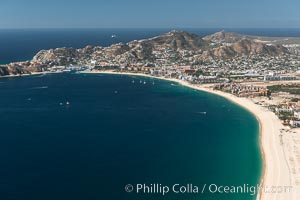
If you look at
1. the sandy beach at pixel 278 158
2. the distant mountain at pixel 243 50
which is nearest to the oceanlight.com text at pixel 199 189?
the sandy beach at pixel 278 158

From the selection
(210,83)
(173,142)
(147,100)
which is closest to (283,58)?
(210,83)

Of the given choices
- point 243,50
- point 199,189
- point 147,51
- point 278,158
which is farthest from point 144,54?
point 199,189

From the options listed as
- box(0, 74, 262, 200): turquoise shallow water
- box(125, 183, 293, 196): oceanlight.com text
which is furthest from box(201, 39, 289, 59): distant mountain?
box(125, 183, 293, 196): oceanlight.com text

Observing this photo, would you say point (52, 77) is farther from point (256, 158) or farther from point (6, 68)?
point (256, 158)

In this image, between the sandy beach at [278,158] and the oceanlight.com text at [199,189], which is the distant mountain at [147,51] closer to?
the sandy beach at [278,158]

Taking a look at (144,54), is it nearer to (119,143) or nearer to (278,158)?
(119,143)

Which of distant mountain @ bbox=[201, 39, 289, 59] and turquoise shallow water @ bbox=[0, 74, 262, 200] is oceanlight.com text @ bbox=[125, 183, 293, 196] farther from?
distant mountain @ bbox=[201, 39, 289, 59]
